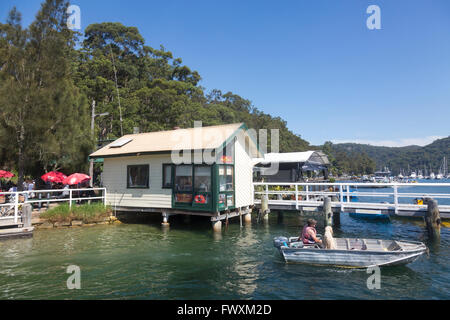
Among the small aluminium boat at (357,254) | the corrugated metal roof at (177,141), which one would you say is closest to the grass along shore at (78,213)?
the corrugated metal roof at (177,141)

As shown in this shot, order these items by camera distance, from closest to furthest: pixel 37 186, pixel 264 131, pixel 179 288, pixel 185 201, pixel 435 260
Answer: pixel 179 288 < pixel 435 260 < pixel 185 201 < pixel 37 186 < pixel 264 131

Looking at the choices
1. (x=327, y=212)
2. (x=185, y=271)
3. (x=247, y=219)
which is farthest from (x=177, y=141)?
(x=327, y=212)

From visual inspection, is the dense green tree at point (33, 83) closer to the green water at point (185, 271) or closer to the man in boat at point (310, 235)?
the green water at point (185, 271)

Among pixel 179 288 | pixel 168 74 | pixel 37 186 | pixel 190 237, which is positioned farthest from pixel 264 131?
pixel 179 288

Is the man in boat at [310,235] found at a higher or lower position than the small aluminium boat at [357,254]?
higher

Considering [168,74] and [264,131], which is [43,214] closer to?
[168,74]

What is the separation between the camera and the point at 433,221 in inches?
520

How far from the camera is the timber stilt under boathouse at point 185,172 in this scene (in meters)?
14.8

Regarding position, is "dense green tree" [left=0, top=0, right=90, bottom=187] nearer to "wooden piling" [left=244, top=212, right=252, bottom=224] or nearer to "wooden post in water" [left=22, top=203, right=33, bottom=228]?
Answer: "wooden post in water" [left=22, top=203, right=33, bottom=228]

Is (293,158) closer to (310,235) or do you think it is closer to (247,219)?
(247,219)

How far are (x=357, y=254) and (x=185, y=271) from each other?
546 centimetres

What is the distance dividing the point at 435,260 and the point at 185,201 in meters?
10.8

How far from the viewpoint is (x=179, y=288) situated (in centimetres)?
810
